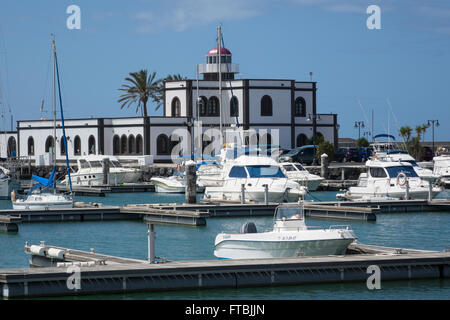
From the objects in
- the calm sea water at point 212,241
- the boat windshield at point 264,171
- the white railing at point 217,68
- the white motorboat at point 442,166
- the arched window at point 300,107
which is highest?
the white railing at point 217,68

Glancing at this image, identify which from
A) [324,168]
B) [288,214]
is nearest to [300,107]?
[324,168]

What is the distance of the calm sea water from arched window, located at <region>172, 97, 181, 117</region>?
3924 centimetres

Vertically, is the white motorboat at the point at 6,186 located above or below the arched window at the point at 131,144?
below

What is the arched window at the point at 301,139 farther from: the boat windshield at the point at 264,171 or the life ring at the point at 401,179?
the boat windshield at the point at 264,171

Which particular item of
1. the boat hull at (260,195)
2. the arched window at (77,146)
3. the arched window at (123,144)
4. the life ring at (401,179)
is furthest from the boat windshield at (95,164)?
the life ring at (401,179)

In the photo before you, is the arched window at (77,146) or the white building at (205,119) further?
the arched window at (77,146)

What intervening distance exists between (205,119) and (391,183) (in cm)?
3296

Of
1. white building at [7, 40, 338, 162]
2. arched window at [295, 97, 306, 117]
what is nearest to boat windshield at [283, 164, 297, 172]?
white building at [7, 40, 338, 162]

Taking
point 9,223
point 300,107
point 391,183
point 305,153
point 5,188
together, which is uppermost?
point 300,107

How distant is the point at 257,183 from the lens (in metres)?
43.3

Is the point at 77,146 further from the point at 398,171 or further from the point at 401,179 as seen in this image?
the point at 401,179

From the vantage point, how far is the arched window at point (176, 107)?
76.8 meters

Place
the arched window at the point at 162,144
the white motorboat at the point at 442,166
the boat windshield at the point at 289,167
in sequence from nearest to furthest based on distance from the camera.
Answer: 1. the boat windshield at the point at 289,167
2. the white motorboat at the point at 442,166
3. the arched window at the point at 162,144

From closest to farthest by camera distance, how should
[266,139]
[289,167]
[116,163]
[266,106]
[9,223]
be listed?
1. [9,223]
2. [289,167]
3. [116,163]
4. [266,139]
5. [266,106]
